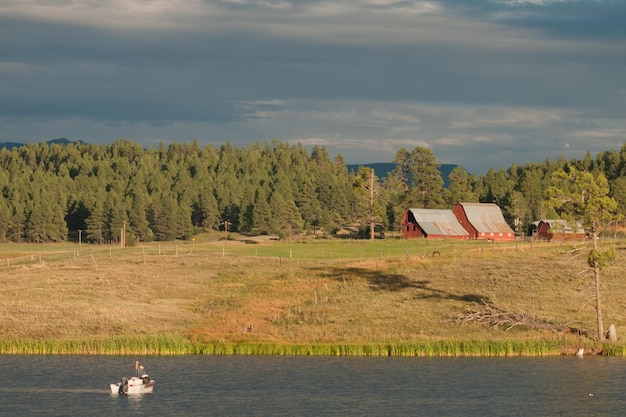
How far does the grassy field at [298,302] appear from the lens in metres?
65.1

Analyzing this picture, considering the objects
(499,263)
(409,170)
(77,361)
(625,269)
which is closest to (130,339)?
(77,361)

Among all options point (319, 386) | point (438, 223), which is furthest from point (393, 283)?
point (438, 223)

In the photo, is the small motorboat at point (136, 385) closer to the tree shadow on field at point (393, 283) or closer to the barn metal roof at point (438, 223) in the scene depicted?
the tree shadow on field at point (393, 283)

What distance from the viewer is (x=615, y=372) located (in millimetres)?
56188

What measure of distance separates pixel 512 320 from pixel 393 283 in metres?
→ 18.8

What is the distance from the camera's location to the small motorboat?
50.2m

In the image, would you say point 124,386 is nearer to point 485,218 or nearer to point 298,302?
point 298,302

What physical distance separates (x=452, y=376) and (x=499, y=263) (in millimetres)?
40680

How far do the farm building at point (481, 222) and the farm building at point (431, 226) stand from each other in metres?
1.67

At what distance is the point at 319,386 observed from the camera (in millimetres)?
52812

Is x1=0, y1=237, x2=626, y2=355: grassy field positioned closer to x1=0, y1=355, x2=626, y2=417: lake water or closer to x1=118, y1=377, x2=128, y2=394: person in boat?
x1=0, y1=355, x2=626, y2=417: lake water

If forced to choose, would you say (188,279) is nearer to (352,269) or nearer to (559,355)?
(352,269)

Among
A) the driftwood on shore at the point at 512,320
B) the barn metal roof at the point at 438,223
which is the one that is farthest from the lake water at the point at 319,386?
the barn metal roof at the point at 438,223

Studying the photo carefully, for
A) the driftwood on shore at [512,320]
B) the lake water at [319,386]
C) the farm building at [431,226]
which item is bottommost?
the lake water at [319,386]
